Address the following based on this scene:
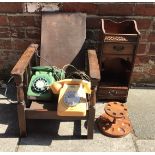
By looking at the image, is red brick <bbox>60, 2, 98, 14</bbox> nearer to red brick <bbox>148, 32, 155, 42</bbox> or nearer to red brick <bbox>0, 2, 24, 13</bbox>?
red brick <bbox>0, 2, 24, 13</bbox>

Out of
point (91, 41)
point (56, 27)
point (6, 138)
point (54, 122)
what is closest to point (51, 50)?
point (56, 27)

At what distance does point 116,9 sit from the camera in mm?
3527

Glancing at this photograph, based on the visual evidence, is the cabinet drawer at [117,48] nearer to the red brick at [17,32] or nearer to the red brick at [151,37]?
the red brick at [151,37]

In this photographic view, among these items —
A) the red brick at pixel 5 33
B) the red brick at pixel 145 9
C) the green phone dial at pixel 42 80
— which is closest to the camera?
the green phone dial at pixel 42 80

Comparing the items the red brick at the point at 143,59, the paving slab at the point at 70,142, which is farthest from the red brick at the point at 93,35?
the paving slab at the point at 70,142

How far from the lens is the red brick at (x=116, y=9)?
3.51 m

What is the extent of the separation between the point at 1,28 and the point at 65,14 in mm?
815

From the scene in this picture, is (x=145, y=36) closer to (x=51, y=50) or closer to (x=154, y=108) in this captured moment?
(x=154, y=108)

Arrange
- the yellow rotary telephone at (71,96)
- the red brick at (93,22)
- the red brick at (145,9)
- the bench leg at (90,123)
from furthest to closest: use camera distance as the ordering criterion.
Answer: the red brick at (93,22), the red brick at (145,9), the bench leg at (90,123), the yellow rotary telephone at (71,96)

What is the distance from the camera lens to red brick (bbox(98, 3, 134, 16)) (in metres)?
3.51

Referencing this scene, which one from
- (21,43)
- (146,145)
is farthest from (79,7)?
(146,145)

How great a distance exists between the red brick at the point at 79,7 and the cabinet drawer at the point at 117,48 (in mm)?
545

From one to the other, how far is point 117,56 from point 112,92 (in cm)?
46

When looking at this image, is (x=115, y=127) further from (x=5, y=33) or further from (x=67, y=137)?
(x=5, y=33)
